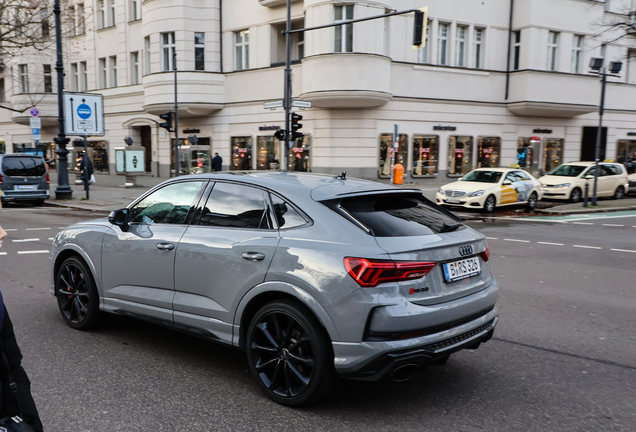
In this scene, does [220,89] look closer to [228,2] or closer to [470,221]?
[228,2]

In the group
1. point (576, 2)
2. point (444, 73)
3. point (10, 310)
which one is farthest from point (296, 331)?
point (576, 2)

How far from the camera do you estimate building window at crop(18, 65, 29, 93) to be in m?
40.8

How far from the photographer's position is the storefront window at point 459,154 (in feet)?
95.0

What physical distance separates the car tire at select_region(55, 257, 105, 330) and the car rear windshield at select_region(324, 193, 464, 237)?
2.58 metres

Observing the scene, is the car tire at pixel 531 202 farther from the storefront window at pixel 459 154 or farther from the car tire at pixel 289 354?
the car tire at pixel 289 354

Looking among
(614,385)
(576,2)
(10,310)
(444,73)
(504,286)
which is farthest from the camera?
(576,2)

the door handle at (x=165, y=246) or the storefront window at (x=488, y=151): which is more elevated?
the storefront window at (x=488, y=151)

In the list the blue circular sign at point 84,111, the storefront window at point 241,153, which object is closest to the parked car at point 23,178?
the blue circular sign at point 84,111

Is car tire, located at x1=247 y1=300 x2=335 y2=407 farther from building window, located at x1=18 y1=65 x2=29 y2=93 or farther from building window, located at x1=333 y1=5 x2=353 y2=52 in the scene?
building window, located at x1=18 y1=65 x2=29 y2=93

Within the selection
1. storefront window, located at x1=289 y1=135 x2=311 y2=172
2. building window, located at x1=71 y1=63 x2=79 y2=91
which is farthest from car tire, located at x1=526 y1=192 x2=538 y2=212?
building window, located at x1=71 y1=63 x2=79 y2=91

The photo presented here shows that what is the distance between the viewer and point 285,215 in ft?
12.8

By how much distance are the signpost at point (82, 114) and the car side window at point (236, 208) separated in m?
17.5

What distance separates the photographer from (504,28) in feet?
96.7

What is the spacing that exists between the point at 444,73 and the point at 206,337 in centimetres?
2598
